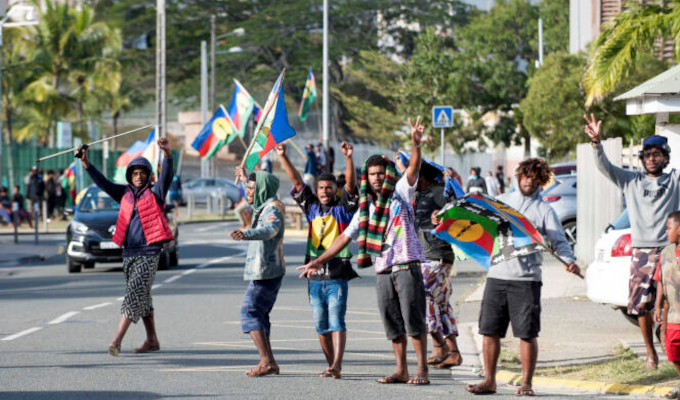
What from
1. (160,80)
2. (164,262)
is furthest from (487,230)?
(160,80)

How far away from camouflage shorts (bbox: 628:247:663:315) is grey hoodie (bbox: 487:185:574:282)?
119 centimetres

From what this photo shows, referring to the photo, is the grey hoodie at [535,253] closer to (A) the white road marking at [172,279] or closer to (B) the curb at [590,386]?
(B) the curb at [590,386]

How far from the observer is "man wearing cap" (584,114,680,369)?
9773 millimetres

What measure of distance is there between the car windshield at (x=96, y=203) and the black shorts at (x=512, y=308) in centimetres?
1471

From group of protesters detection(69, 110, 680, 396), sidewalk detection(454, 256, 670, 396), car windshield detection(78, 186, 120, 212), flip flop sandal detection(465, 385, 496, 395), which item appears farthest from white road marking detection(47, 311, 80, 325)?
car windshield detection(78, 186, 120, 212)

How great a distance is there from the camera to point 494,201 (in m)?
9.05

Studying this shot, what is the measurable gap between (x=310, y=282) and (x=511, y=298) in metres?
1.70

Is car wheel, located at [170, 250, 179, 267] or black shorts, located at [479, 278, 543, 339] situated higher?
black shorts, located at [479, 278, 543, 339]

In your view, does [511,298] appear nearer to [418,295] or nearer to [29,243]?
[418,295]

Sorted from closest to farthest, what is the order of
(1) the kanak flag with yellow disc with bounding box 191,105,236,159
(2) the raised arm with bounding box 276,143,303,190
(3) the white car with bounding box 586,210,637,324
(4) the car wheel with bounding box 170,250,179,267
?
(2) the raised arm with bounding box 276,143,303,190 < (3) the white car with bounding box 586,210,637,324 < (4) the car wheel with bounding box 170,250,179,267 < (1) the kanak flag with yellow disc with bounding box 191,105,236,159

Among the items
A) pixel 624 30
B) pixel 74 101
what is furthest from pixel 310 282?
pixel 74 101

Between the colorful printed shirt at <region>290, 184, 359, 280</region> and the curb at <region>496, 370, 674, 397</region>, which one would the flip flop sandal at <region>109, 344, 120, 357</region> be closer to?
the colorful printed shirt at <region>290, 184, 359, 280</region>

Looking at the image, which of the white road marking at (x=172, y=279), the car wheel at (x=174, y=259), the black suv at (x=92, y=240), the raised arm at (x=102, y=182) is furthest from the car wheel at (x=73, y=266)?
the raised arm at (x=102, y=182)

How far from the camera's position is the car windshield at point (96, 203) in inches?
900
